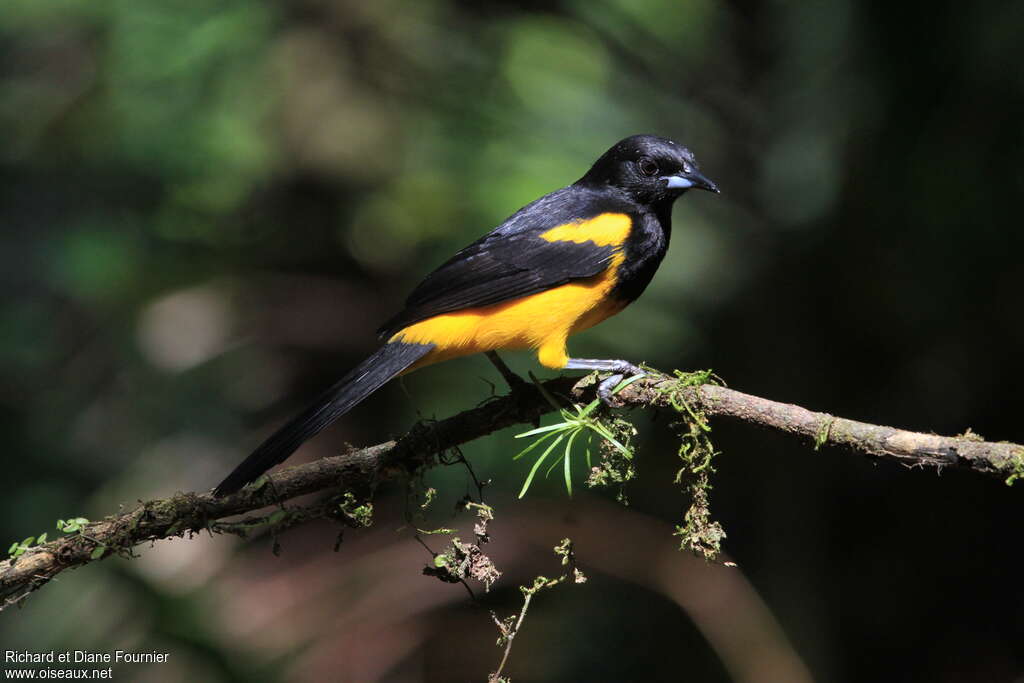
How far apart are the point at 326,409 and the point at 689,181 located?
183 cm

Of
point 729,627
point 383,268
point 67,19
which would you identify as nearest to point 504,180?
point 383,268

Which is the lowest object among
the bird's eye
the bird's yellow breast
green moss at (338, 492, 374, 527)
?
green moss at (338, 492, 374, 527)

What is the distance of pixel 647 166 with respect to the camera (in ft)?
13.8

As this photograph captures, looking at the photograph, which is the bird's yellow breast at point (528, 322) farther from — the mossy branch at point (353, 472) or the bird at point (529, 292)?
the mossy branch at point (353, 472)

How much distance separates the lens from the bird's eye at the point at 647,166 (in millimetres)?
4191

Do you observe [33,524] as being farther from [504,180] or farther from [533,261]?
[533,261]

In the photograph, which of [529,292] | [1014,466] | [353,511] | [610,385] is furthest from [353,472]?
[1014,466]

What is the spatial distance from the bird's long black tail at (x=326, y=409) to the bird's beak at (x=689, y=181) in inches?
50.8

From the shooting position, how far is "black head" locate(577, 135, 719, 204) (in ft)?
13.6

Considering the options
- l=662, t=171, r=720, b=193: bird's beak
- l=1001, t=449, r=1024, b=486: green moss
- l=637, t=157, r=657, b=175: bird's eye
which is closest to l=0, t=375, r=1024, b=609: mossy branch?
l=1001, t=449, r=1024, b=486: green moss

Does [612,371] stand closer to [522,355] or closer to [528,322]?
[528,322]

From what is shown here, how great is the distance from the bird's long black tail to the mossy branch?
0.06 m

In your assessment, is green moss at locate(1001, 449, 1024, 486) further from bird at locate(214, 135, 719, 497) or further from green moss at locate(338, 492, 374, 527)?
green moss at locate(338, 492, 374, 527)

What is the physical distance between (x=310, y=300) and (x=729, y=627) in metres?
3.29
